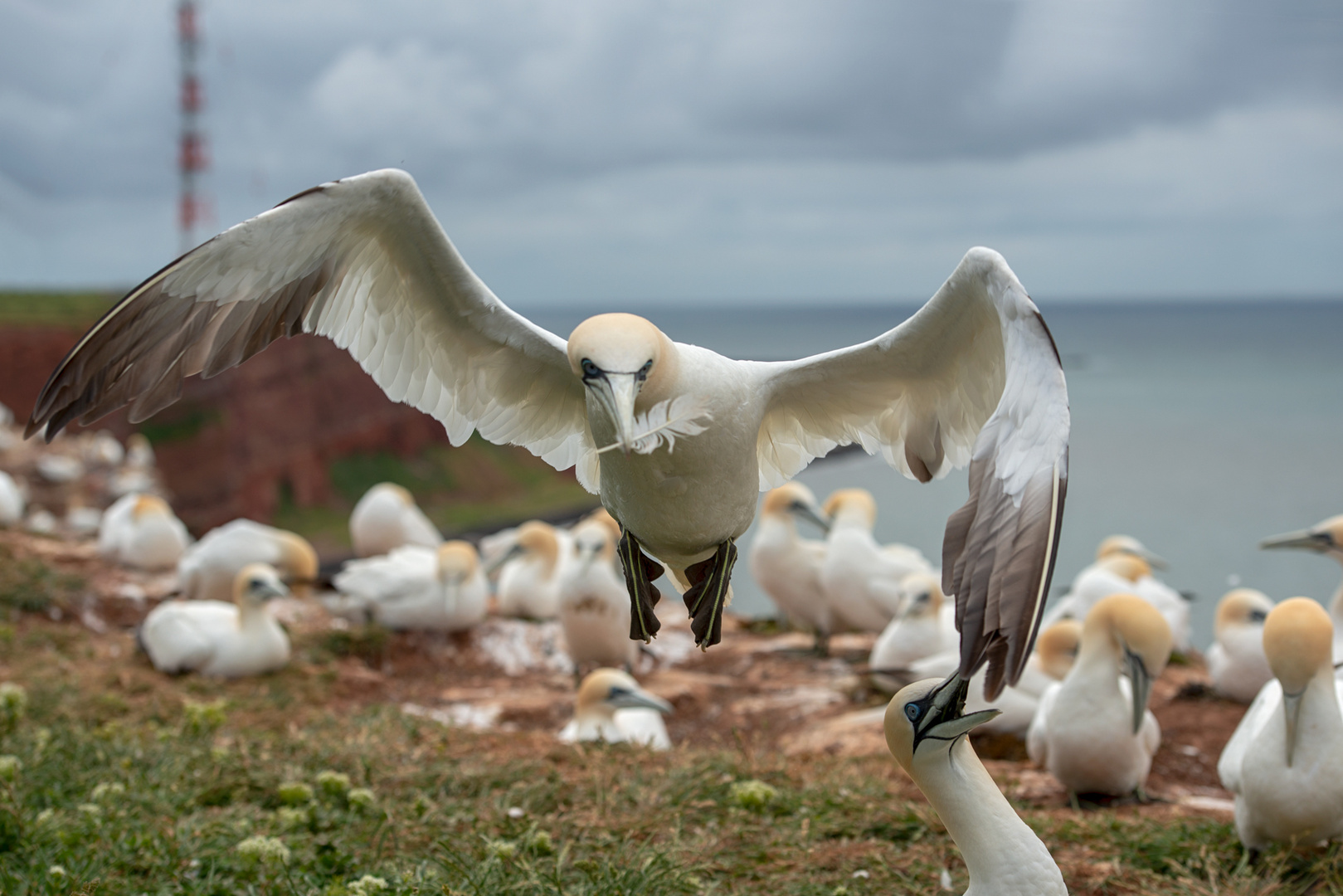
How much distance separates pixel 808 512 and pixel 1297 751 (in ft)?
19.0

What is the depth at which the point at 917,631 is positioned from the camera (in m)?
7.64

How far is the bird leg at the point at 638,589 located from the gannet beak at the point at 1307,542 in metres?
5.90

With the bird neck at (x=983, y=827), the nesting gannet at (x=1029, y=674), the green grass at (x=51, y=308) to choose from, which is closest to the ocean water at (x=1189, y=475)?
the nesting gannet at (x=1029, y=674)

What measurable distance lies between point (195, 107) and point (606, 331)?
4439 cm

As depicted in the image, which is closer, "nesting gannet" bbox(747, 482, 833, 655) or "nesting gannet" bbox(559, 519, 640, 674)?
"nesting gannet" bbox(559, 519, 640, 674)

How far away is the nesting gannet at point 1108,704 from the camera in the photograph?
527cm

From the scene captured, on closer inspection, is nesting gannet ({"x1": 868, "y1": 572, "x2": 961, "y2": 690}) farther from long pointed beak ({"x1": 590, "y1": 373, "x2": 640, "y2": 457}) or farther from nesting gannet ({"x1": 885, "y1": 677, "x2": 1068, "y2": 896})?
long pointed beak ({"x1": 590, "y1": 373, "x2": 640, "y2": 457})

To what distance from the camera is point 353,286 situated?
3805mm

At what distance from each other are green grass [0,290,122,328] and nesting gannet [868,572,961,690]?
2577 centimetres

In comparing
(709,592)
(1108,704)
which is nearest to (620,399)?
(709,592)

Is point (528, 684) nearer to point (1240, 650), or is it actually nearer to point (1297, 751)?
point (1240, 650)

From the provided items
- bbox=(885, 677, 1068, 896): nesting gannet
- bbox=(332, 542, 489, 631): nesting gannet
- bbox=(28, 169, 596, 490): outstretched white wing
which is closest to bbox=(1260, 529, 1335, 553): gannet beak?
bbox=(885, 677, 1068, 896): nesting gannet

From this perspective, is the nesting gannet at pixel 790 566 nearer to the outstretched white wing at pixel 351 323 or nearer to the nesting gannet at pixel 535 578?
the nesting gannet at pixel 535 578

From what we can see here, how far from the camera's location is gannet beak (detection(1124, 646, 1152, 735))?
5.26 metres
